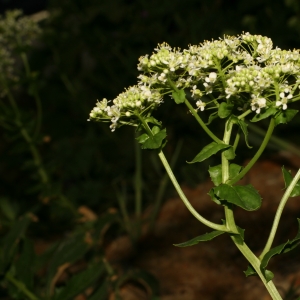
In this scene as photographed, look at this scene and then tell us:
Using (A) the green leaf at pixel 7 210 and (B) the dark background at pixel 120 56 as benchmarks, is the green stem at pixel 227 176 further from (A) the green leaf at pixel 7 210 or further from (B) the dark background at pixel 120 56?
(B) the dark background at pixel 120 56

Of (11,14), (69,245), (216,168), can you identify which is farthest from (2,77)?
(216,168)

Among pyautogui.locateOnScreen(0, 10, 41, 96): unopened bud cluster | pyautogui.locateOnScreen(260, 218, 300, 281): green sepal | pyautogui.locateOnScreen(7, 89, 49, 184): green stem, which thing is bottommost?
pyautogui.locateOnScreen(260, 218, 300, 281): green sepal

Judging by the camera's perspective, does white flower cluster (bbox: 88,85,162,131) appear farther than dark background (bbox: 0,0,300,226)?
No

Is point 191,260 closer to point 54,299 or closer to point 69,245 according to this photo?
point 69,245

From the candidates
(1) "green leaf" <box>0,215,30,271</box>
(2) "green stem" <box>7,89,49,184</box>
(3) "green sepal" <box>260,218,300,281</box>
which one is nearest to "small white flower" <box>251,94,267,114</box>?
(3) "green sepal" <box>260,218,300,281</box>

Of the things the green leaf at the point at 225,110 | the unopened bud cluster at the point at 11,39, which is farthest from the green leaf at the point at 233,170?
the unopened bud cluster at the point at 11,39

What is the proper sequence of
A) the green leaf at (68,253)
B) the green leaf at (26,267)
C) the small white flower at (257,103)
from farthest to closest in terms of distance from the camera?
the green leaf at (68,253)
the green leaf at (26,267)
the small white flower at (257,103)

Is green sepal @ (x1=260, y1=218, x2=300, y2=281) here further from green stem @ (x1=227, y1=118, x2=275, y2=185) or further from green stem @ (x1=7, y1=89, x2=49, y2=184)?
green stem @ (x1=7, y1=89, x2=49, y2=184)
